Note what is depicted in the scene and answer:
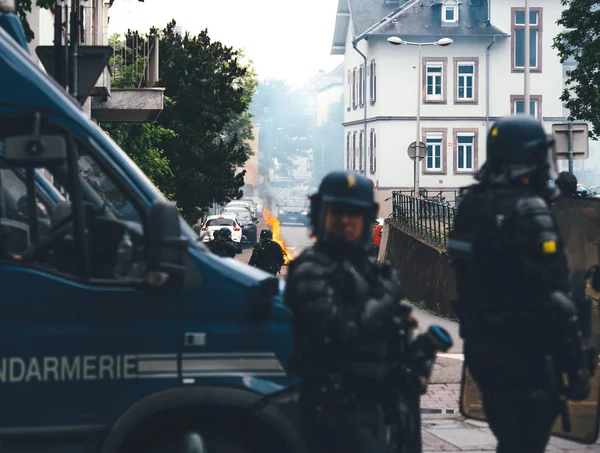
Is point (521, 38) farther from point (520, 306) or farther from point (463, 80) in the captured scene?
point (520, 306)

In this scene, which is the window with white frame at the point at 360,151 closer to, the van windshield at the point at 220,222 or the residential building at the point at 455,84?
the residential building at the point at 455,84

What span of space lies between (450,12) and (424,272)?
3999cm

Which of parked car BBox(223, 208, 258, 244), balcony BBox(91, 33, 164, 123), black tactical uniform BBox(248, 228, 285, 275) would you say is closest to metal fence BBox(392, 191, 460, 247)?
black tactical uniform BBox(248, 228, 285, 275)

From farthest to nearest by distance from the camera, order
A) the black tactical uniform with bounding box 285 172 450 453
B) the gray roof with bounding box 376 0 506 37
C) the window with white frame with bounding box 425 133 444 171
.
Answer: the gray roof with bounding box 376 0 506 37 < the window with white frame with bounding box 425 133 444 171 < the black tactical uniform with bounding box 285 172 450 453

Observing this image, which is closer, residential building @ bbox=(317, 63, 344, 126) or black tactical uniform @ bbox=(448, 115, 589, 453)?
black tactical uniform @ bbox=(448, 115, 589, 453)

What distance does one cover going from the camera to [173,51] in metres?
36.5

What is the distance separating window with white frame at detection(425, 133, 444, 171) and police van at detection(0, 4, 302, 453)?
54202 mm

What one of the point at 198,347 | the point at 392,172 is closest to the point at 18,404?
the point at 198,347

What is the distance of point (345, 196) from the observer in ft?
16.3

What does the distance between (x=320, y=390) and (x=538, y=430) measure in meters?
1.06

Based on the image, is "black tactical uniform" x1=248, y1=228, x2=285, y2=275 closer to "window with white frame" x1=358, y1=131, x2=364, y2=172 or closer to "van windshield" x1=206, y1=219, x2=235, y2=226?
"van windshield" x1=206, y1=219, x2=235, y2=226

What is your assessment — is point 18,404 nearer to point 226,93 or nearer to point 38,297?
point 38,297

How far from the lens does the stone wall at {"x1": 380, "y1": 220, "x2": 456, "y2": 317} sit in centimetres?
1997

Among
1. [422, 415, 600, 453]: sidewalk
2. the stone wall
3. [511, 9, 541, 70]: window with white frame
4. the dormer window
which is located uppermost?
the dormer window
